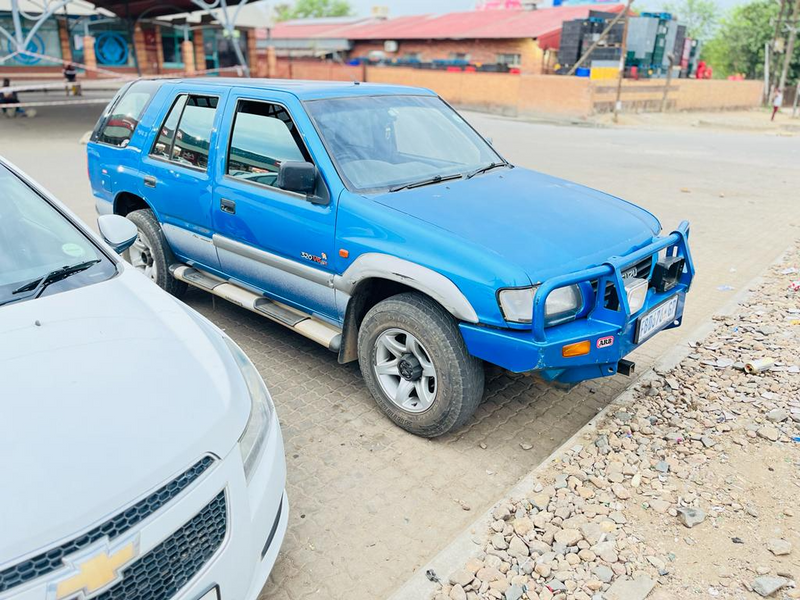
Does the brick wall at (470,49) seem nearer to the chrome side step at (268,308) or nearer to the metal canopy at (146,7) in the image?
the metal canopy at (146,7)

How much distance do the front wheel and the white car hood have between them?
44.6 inches

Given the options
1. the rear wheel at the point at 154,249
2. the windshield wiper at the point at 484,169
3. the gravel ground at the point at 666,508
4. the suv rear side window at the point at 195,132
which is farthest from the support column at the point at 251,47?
the gravel ground at the point at 666,508

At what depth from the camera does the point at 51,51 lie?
99.8ft

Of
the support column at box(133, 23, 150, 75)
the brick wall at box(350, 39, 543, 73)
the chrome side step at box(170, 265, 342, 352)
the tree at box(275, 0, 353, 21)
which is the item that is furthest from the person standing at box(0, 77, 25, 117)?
the tree at box(275, 0, 353, 21)

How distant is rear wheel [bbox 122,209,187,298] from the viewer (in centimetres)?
527

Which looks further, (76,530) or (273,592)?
(273,592)

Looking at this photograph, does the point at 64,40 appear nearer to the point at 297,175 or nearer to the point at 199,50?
the point at 199,50

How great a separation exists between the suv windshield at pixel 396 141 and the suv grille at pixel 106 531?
7.47ft

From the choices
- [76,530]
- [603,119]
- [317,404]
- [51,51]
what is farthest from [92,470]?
[51,51]

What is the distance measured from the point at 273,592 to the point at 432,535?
789mm

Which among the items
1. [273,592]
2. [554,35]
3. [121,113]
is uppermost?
[554,35]

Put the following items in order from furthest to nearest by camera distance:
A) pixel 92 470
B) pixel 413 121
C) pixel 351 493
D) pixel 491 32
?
pixel 491 32 < pixel 413 121 < pixel 351 493 < pixel 92 470

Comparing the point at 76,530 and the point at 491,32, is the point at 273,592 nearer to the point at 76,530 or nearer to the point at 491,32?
the point at 76,530

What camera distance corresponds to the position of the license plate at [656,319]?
11.4 feet
